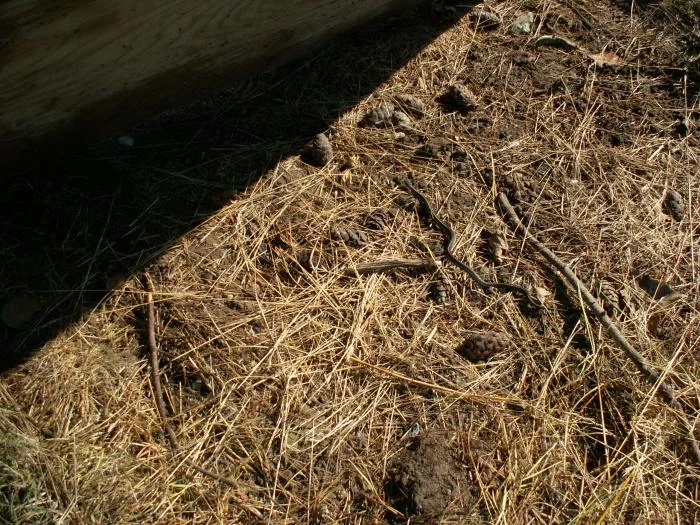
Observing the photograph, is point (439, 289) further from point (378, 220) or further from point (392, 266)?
point (378, 220)

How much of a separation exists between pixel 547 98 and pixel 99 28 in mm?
1872

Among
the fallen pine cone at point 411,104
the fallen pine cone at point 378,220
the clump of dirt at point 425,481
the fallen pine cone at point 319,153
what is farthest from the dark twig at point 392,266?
the fallen pine cone at point 411,104

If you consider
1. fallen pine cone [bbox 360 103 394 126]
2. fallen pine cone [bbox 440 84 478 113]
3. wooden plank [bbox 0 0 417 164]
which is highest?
wooden plank [bbox 0 0 417 164]

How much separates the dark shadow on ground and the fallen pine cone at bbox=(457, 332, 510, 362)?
3.25ft

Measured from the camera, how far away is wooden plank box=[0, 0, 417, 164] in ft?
6.36

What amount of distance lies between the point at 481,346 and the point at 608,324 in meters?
0.47

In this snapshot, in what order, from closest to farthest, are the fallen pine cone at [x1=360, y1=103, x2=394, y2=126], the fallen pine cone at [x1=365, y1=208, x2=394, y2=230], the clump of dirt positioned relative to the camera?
the clump of dirt
the fallen pine cone at [x1=365, y1=208, x2=394, y2=230]
the fallen pine cone at [x1=360, y1=103, x2=394, y2=126]

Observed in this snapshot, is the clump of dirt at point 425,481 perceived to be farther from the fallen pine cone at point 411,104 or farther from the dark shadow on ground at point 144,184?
the fallen pine cone at point 411,104

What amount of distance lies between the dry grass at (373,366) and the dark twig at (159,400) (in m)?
0.02

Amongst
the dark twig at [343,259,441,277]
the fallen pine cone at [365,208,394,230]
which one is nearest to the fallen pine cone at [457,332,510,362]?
the dark twig at [343,259,441,277]

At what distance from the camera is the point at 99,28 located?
2037mm

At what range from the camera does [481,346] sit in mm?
2156

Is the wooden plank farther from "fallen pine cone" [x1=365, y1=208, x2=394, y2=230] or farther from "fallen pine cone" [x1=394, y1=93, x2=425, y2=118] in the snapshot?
→ "fallen pine cone" [x1=365, y1=208, x2=394, y2=230]

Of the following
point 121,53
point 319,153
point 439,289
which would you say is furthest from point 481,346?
point 121,53
